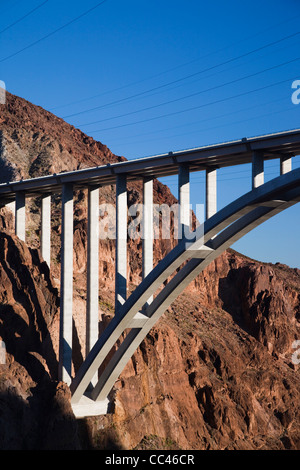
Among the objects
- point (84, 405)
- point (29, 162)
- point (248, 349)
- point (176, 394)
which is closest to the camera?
point (84, 405)

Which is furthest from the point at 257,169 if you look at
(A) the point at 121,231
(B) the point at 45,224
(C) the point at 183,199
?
(B) the point at 45,224

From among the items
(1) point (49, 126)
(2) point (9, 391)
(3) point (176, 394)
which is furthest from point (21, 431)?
(1) point (49, 126)

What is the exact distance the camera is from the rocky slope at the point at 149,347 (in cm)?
3987

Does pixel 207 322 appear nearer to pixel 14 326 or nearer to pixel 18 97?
pixel 14 326

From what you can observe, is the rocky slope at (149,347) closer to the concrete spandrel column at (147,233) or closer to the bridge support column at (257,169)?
the concrete spandrel column at (147,233)

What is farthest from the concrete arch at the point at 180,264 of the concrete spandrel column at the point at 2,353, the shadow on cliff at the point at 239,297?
the shadow on cliff at the point at 239,297

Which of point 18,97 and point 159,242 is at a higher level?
point 18,97

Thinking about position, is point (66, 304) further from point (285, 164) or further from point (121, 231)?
point (285, 164)

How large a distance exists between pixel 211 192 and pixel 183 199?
123cm

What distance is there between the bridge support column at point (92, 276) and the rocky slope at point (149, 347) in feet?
9.72

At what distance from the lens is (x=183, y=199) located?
36.0m

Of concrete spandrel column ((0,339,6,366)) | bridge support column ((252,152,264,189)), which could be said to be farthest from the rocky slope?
bridge support column ((252,152,264,189))

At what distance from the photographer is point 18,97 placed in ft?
285
